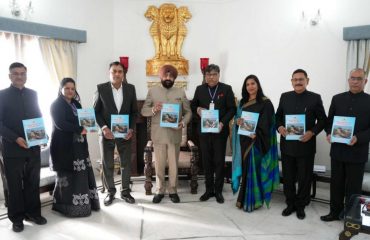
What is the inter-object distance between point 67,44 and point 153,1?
1447mm

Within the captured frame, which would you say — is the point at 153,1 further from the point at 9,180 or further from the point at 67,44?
the point at 9,180

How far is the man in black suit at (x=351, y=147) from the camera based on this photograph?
9.14ft

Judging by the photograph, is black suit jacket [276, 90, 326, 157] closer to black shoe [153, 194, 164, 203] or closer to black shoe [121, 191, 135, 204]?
black shoe [153, 194, 164, 203]

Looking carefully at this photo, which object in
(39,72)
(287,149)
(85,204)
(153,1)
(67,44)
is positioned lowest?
(85,204)

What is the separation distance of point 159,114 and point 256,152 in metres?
1.09

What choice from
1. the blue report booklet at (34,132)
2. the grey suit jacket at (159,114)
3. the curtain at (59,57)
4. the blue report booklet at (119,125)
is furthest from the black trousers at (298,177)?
the curtain at (59,57)

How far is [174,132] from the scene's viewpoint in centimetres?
345

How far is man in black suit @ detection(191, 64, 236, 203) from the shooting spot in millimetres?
3420

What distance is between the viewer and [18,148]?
108 inches

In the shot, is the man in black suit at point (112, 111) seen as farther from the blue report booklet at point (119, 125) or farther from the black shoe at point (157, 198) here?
the black shoe at point (157, 198)

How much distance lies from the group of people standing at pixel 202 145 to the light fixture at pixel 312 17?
1.48 m

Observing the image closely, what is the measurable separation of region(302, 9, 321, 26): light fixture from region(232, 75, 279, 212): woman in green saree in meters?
1.61

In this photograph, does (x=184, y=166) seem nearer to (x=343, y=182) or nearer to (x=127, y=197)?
(x=127, y=197)

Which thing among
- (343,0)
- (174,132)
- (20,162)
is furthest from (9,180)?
(343,0)
